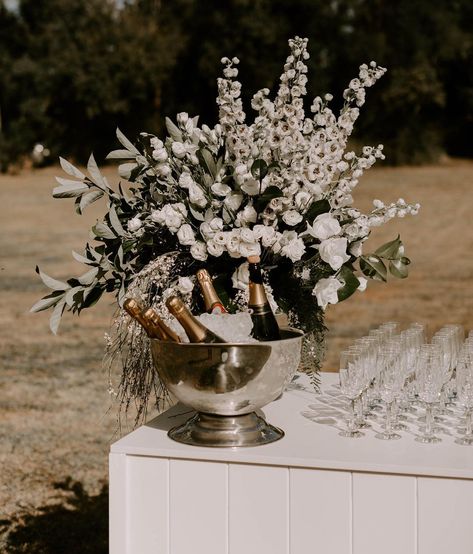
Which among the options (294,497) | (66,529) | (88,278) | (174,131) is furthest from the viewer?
(66,529)

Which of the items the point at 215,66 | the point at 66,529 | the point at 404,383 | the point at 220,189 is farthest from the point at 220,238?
the point at 215,66

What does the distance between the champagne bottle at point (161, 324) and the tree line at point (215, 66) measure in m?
24.9

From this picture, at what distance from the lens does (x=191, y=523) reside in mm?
2074

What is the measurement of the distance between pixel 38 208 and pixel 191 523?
16968 mm

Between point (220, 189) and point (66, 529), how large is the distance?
6.53 feet

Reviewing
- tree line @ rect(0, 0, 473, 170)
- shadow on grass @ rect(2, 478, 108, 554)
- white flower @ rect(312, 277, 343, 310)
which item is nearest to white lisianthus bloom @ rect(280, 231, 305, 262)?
white flower @ rect(312, 277, 343, 310)

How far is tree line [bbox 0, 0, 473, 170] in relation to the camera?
89.2ft

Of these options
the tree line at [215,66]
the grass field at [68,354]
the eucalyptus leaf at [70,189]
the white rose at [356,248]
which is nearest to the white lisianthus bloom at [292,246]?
the white rose at [356,248]

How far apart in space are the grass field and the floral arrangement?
1062mm

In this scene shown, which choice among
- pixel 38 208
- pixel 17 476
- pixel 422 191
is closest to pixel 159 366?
pixel 17 476

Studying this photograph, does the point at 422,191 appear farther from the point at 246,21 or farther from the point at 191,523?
the point at 191,523

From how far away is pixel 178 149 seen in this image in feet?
7.59

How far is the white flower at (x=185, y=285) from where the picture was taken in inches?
89.7

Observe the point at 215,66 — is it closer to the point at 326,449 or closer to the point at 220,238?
the point at 220,238
